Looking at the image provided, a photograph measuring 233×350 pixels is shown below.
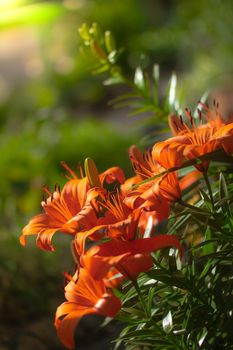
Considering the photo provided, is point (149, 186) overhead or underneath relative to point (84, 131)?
overhead

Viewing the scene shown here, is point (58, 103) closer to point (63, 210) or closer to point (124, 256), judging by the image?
point (63, 210)

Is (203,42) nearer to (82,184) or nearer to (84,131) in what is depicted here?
(84,131)

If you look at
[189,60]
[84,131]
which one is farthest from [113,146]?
[189,60]

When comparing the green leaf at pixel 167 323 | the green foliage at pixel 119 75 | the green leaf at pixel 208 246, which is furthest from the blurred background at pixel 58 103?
the green leaf at pixel 167 323

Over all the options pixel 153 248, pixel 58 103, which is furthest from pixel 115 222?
pixel 58 103

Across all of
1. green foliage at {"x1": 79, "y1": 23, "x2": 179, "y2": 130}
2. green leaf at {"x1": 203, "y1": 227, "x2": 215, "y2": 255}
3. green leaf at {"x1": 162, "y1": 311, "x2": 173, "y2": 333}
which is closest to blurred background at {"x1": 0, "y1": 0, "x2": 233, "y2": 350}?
green foliage at {"x1": 79, "y1": 23, "x2": 179, "y2": 130}

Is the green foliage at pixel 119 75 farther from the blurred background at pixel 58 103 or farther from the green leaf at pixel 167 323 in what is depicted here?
the green leaf at pixel 167 323
